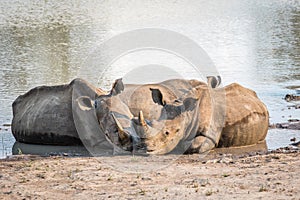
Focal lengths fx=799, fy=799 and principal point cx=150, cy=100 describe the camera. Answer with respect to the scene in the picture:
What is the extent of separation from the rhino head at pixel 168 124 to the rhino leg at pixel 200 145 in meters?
0.12

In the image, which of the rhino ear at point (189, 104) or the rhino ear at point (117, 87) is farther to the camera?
the rhino ear at point (117, 87)

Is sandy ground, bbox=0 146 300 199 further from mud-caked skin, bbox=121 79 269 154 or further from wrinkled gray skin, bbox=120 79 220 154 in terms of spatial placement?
mud-caked skin, bbox=121 79 269 154

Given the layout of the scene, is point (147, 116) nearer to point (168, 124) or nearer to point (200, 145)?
point (168, 124)

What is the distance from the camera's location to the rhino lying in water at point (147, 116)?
11844mm

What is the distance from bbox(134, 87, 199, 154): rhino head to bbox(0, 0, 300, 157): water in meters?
1.63

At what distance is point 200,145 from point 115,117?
1486mm

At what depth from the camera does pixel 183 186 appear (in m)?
9.24

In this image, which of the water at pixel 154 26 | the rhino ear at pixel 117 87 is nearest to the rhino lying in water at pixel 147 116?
Result: the rhino ear at pixel 117 87

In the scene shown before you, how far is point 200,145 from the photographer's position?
12.5 meters

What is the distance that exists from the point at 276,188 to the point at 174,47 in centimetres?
1628

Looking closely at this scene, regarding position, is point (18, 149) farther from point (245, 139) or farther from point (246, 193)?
point (246, 193)

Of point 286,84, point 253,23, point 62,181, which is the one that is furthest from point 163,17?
point 62,181

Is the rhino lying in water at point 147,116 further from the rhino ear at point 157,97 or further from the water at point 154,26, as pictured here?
the water at point 154,26

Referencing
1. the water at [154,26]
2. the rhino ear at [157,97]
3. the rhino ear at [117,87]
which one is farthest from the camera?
the water at [154,26]
